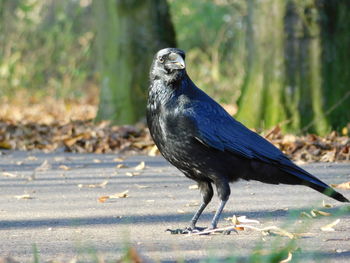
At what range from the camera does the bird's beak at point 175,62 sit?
526cm

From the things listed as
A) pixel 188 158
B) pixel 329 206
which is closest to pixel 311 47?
pixel 329 206

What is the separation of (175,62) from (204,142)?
57 centimetres

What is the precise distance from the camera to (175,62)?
17.4 feet

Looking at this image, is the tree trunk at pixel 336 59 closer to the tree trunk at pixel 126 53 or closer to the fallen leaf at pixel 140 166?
the fallen leaf at pixel 140 166

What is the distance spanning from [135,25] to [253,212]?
7.01m

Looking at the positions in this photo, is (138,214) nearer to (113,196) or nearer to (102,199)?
(102,199)

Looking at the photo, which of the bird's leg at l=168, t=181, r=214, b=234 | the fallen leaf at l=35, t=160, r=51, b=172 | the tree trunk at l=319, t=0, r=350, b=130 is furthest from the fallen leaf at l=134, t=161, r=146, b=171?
the bird's leg at l=168, t=181, r=214, b=234

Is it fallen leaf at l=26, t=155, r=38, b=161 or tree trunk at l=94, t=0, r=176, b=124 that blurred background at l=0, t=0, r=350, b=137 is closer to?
tree trunk at l=94, t=0, r=176, b=124

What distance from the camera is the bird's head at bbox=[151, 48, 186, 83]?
5.29m

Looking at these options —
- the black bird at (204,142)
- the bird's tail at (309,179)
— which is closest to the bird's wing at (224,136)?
the black bird at (204,142)

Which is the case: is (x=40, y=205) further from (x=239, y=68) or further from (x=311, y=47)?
(x=239, y=68)

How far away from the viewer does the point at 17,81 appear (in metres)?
20.1

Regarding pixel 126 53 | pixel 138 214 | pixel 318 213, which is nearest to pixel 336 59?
pixel 126 53

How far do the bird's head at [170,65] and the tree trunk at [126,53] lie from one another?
695cm
